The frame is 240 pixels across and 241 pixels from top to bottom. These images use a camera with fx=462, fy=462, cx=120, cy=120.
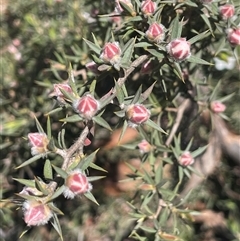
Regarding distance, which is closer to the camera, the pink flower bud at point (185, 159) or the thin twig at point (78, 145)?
the thin twig at point (78, 145)

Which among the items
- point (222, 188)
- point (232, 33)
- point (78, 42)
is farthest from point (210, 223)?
point (232, 33)

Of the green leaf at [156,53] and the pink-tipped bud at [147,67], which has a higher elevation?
the green leaf at [156,53]

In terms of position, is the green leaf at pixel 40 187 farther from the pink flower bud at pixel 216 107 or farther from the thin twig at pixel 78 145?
the pink flower bud at pixel 216 107

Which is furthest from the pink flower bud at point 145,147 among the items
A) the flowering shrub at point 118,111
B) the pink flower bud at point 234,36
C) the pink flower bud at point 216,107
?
the pink flower bud at point 234,36

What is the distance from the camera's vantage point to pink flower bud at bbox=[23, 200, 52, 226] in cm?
76

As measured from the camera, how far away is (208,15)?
3.39 feet

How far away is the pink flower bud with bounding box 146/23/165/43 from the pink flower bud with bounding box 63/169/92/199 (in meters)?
0.30

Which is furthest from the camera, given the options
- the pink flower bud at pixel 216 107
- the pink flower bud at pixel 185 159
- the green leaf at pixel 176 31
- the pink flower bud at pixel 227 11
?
the pink flower bud at pixel 216 107

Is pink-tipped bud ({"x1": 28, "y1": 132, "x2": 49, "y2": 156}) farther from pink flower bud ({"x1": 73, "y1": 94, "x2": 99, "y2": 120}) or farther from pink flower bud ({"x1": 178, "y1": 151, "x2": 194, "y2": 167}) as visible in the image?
pink flower bud ({"x1": 178, "y1": 151, "x2": 194, "y2": 167})

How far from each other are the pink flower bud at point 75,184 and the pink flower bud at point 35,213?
47 mm

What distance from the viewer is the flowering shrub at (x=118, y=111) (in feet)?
2.75

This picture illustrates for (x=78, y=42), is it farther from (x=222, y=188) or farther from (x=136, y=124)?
(x=222, y=188)

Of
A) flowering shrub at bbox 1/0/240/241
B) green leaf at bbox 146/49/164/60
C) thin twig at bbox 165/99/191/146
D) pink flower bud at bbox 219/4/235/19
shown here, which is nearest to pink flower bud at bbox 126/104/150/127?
flowering shrub at bbox 1/0/240/241

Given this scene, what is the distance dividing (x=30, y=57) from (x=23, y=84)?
0.37ft
